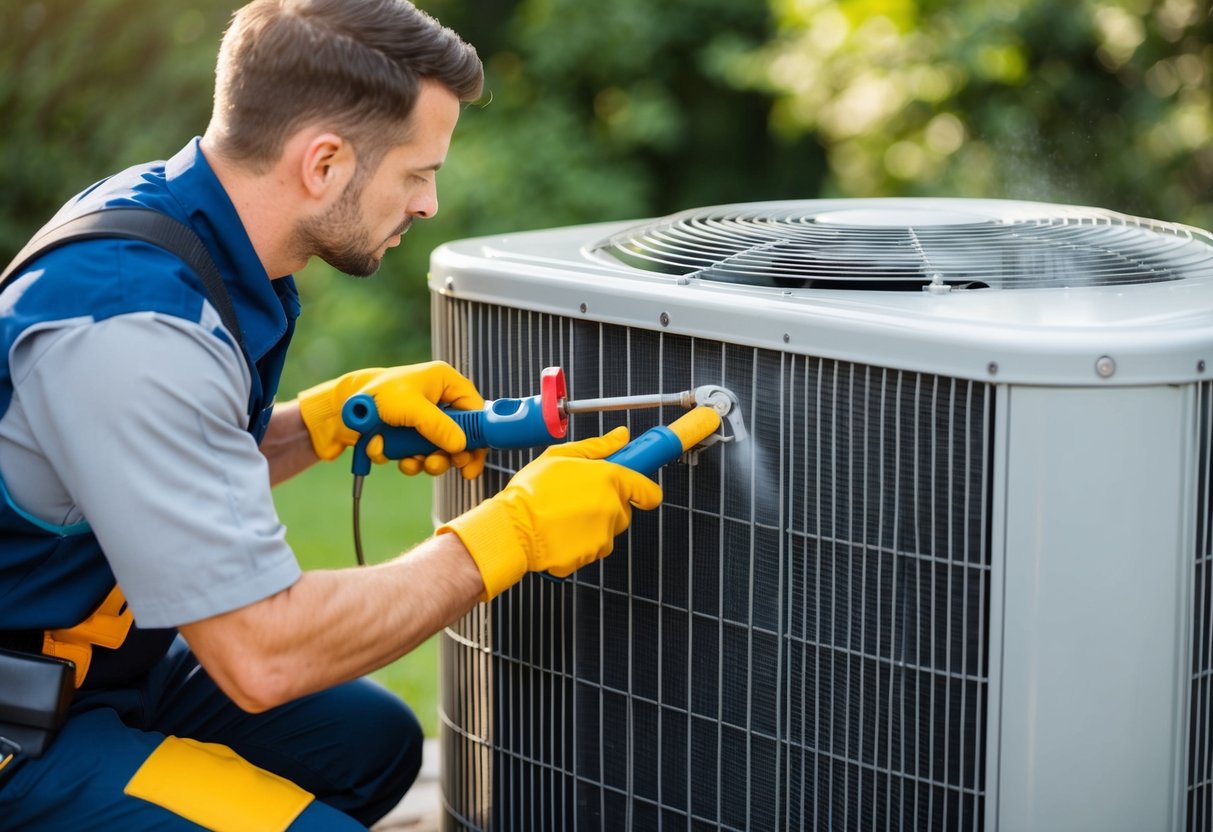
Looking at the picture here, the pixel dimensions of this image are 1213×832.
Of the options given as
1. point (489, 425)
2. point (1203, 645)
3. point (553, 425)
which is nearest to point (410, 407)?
point (489, 425)

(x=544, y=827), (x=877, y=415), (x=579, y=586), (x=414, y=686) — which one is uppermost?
(x=877, y=415)

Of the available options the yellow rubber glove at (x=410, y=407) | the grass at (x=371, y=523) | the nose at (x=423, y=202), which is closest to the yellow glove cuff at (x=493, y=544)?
the yellow rubber glove at (x=410, y=407)

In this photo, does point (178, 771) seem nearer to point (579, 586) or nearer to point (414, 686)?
point (579, 586)

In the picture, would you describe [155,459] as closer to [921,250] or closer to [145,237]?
[145,237]

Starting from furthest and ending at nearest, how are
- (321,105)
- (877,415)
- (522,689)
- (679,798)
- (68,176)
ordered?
(68,176) < (522,689) < (679,798) < (321,105) < (877,415)

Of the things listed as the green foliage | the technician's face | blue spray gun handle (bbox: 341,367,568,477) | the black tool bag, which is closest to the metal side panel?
blue spray gun handle (bbox: 341,367,568,477)

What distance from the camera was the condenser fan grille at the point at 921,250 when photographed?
1663 millimetres

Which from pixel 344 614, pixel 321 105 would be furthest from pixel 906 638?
pixel 321 105

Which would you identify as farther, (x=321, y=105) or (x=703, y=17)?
(x=703, y=17)

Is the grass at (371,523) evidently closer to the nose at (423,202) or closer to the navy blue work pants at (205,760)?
the navy blue work pants at (205,760)

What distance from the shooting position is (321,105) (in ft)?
5.11

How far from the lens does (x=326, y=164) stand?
1.59 metres

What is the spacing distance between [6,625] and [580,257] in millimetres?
910

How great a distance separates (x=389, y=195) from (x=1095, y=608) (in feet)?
3.14
